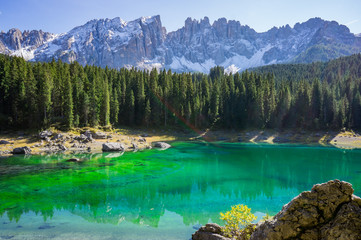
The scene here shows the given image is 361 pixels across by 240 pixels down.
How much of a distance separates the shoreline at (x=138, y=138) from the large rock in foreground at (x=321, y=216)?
164ft

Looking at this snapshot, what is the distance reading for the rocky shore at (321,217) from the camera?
23.2 ft

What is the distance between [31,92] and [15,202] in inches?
1883

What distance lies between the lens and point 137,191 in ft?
84.6

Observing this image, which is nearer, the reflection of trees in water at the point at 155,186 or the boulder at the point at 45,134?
the reflection of trees in water at the point at 155,186

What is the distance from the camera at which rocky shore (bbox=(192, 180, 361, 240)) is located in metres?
7.07

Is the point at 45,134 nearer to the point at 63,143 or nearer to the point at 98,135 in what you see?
the point at 63,143

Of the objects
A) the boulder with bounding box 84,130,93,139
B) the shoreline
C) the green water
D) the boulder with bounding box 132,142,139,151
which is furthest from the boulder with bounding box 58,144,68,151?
the boulder with bounding box 132,142,139,151

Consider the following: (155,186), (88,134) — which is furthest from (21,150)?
(155,186)

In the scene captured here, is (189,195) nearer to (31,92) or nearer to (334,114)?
(31,92)

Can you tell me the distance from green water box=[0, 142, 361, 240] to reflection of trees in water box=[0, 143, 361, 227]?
83mm

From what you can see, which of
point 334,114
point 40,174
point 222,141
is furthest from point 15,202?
point 334,114

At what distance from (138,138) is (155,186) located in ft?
139

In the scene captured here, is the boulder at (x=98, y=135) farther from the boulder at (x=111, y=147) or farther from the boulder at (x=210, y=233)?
the boulder at (x=210, y=233)

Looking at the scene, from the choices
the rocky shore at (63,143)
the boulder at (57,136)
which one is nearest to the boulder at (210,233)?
the rocky shore at (63,143)
